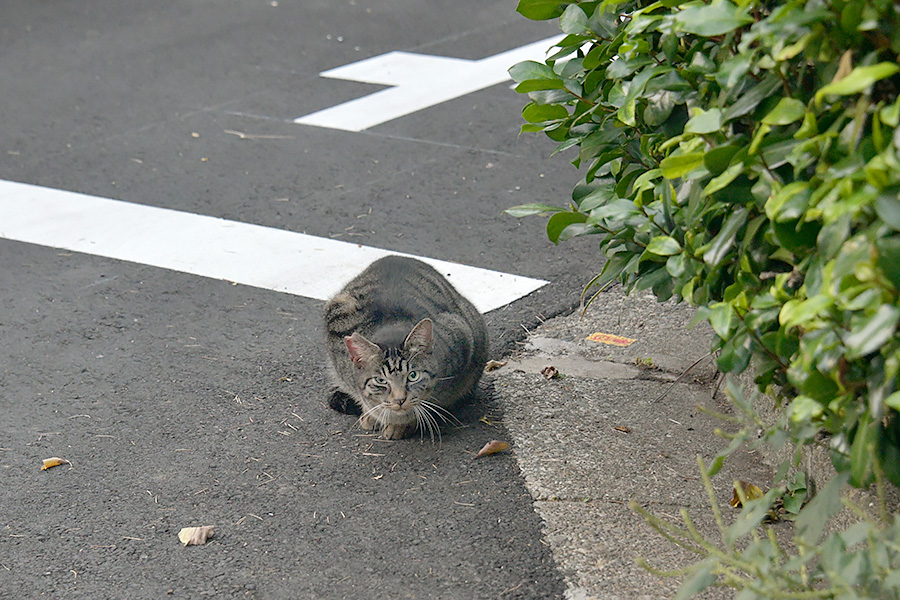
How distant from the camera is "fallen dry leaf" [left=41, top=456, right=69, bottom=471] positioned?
364cm

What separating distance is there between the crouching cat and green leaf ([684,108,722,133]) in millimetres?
1605

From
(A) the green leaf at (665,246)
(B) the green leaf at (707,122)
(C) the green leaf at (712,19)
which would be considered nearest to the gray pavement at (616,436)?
(A) the green leaf at (665,246)

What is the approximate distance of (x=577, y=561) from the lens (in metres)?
3.03

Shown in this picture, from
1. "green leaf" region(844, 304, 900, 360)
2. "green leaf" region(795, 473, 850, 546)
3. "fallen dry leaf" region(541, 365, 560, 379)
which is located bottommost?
"fallen dry leaf" region(541, 365, 560, 379)

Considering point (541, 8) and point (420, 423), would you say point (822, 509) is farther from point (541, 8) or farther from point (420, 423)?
point (420, 423)

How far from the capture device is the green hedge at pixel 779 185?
73.2 inches

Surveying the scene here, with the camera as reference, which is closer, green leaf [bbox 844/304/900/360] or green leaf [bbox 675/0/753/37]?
green leaf [bbox 844/304/900/360]

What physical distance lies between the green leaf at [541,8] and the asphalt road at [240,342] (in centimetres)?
161

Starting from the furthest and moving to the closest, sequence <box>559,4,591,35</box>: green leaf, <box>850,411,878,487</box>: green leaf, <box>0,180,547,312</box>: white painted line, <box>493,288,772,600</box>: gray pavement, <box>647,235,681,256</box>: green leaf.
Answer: <box>0,180,547,312</box>: white painted line → <box>493,288,772,600</box>: gray pavement → <box>559,4,591,35</box>: green leaf → <box>647,235,681,256</box>: green leaf → <box>850,411,878,487</box>: green leaf

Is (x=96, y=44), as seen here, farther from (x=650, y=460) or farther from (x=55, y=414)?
(x=650, y=460)

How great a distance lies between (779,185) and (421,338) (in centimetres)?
182

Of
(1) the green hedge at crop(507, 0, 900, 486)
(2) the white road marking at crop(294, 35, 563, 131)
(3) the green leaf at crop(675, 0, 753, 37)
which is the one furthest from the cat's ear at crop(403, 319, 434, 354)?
(2) the white road marking at crop(294, 35, 563, 131)

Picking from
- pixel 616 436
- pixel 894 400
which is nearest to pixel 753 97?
pixel 894 400

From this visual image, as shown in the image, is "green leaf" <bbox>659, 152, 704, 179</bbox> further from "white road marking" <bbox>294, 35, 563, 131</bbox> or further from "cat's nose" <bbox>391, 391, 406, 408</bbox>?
"white road marking" <bbox>294, 35, 563, 131</bbox>
